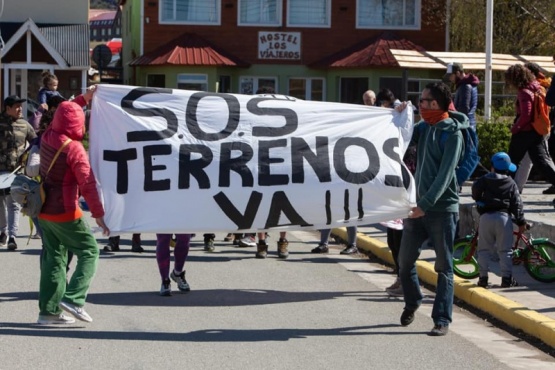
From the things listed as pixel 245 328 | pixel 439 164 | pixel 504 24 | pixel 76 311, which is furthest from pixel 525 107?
pixel 504 24

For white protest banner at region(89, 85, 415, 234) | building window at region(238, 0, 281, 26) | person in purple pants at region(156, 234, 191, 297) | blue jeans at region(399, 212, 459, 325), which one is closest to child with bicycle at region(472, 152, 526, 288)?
white protest banner at region(89, 85, 415, 234)

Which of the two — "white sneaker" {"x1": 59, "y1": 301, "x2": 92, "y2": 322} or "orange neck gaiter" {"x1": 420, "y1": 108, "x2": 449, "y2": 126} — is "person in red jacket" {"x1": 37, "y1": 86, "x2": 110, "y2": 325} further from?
"orange neck gaiter" {"x1": 420, "y1": 108, "x2": 449, "y2": 126}

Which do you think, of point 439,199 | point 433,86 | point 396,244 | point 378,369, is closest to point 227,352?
point 378,369

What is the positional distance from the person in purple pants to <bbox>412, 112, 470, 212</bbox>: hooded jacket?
2707mm

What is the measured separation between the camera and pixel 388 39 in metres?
42.8

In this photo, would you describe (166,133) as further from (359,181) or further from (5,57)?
(5,57)

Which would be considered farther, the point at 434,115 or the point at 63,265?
the point at 63,265

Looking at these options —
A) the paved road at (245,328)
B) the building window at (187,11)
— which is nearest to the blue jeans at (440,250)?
the paved road at (245,328)

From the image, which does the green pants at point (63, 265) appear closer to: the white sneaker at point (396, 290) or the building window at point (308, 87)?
the white sneaker at point (396, 290)

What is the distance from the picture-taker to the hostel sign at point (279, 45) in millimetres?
43250

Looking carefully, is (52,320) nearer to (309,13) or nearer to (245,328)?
(245,328)

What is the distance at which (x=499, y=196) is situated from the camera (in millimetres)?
11203

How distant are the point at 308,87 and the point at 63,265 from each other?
35.1 m

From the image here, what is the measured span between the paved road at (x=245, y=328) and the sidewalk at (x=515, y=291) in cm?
22
